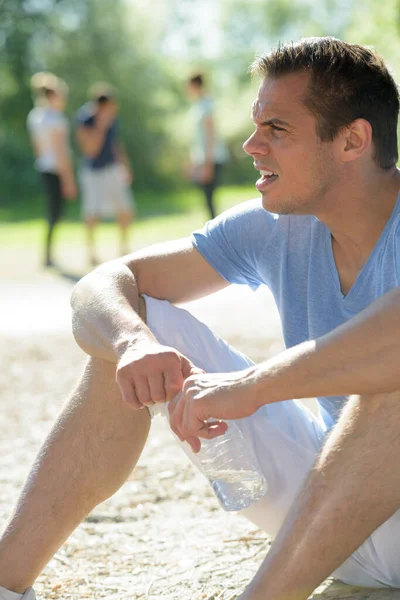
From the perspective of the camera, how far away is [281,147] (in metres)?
2.58

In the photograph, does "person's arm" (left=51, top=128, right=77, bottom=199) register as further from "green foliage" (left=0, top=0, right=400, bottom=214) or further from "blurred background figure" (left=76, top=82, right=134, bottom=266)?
"green foliage" (left=0, top=0, right=400, bottom=214)

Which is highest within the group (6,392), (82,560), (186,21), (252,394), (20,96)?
(186,21)

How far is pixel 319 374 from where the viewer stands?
2115mm

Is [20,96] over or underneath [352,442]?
over

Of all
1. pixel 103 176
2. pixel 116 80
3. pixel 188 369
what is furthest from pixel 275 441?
pixel 116 80

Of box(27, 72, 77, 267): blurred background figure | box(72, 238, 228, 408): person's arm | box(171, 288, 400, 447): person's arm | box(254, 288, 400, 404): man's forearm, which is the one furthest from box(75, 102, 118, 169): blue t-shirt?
box(254, 288, 400, 404): man's forearm

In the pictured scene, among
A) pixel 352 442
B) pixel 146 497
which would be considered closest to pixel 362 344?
pixel 352 442

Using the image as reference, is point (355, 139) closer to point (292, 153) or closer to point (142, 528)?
point (292, 153)

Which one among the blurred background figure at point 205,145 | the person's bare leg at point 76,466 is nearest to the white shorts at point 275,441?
the person's bare leg at point 76,466

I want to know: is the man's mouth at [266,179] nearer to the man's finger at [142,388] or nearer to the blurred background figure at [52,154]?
the man's finger at [142,388]

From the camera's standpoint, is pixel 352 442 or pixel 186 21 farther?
pixel 186 21

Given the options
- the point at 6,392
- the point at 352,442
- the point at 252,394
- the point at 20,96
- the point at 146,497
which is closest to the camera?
the point at 352,442

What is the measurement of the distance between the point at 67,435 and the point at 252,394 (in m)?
0.58

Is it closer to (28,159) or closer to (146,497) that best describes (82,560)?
(146,497)
